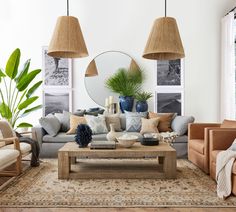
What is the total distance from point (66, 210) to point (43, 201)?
1.17ft

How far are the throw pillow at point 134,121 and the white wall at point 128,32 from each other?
95cm

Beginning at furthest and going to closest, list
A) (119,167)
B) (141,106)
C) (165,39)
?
(141,106)
(119,167)
(165,39)

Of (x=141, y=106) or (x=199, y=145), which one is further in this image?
(x=141, y=106)

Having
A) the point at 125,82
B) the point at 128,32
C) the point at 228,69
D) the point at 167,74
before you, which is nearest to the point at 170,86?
the point at 167,74

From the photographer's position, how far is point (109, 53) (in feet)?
20.9

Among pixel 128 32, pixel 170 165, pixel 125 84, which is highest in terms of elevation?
pixel 128 32

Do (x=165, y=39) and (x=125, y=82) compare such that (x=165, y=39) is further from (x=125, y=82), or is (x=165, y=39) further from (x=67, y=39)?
(x=125, y=82)

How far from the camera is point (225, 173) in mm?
3301

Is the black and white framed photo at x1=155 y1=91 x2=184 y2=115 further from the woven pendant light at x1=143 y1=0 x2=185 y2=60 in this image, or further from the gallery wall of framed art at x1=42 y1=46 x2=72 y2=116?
the woven pendant light at x1=143 y1=0 x2=185 y2=60

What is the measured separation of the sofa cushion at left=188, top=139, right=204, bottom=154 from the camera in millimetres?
4320

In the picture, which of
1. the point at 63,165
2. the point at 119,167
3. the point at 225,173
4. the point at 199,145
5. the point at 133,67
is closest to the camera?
the point at 225,173

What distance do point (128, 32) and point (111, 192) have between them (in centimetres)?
396

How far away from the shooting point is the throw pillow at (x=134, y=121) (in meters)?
5.59

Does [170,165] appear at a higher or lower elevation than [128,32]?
lower
